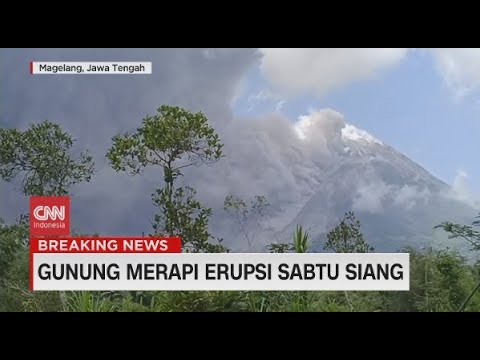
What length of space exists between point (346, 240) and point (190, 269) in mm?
1515

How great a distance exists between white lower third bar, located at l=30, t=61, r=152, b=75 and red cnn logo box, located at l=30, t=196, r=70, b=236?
1.23 meters

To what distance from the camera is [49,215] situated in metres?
8.52

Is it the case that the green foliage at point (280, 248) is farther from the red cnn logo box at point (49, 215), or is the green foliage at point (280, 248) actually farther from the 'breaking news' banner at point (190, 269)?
the red cnn logo box at point (49, 215)

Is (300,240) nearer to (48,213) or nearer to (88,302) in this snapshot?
(88,302)

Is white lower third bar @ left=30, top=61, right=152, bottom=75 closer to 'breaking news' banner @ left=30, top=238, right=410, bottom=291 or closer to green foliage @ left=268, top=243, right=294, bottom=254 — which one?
'breaking news' banner @ left=30, top=238, right=410, bottom=291

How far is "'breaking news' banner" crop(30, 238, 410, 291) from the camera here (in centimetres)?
830

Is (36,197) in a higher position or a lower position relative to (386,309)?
higher

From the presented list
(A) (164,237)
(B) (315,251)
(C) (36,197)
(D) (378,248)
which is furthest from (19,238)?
(D) (378,248)

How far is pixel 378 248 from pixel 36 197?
11.0 feet

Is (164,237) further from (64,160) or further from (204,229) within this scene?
(64,160)

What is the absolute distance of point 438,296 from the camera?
8.60m

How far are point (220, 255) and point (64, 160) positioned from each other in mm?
1819

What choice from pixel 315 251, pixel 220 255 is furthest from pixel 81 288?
pixel 315 251

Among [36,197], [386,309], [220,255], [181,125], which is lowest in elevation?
[386,309]
